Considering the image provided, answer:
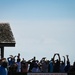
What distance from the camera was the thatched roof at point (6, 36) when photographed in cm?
3066

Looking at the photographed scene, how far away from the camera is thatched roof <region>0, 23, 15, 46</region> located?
30.7 metres

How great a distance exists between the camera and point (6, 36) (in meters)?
32.2

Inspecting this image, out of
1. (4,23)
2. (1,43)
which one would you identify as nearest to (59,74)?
(1,43)

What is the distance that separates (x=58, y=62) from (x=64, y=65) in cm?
92

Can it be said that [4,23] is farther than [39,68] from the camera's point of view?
Yes

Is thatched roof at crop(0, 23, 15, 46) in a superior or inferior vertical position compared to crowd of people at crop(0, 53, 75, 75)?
superior

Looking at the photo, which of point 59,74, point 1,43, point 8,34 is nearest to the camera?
point 59,74

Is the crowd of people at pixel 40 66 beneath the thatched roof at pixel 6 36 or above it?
beneath

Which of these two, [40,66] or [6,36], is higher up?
[6,36]

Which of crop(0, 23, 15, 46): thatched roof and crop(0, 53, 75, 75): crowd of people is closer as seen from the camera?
crop(0, 53, 75, 75): crowd of people

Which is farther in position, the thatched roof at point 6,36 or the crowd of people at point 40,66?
the thatched roof at point 6,36

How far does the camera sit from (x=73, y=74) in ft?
87.1

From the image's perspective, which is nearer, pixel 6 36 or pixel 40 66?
pixel 40 66

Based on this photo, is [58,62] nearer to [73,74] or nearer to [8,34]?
[73,74]
